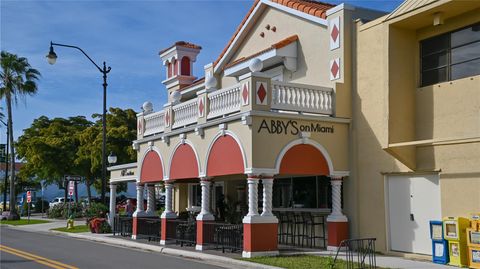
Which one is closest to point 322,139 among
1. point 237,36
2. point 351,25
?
point 351,25

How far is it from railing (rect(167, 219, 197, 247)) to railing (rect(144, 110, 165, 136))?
3809 millimetres

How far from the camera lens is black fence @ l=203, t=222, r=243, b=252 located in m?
16.2

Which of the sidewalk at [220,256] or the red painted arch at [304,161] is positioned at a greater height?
the red painted arch at [304,161]

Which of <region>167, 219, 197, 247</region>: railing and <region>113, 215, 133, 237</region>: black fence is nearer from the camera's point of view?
<region>167, 219, 197, 247</region>: railing

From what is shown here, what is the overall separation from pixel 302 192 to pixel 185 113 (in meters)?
4.82

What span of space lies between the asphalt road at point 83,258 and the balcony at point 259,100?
451 centimetres

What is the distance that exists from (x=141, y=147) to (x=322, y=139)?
30.8 ft

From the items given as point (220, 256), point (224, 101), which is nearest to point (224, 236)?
point (220, 256)

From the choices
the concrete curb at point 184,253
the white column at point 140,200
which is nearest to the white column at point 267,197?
the concrete curb at point 184,253

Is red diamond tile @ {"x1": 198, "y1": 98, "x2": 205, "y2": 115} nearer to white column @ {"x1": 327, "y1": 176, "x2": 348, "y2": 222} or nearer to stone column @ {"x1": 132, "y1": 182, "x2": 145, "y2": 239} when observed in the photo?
white column @ {"x1": 327, "y1": 176, "x2": 348, "y2": 222}

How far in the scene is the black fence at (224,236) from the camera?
16172 mm

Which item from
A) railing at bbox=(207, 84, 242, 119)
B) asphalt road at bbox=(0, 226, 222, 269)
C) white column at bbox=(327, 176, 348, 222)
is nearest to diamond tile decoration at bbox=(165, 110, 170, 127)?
railing at bbox=(207, 84, 242, 119)

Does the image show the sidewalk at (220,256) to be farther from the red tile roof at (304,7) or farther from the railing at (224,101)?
the red tile roof at (304,7)

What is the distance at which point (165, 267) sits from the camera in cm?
1398
